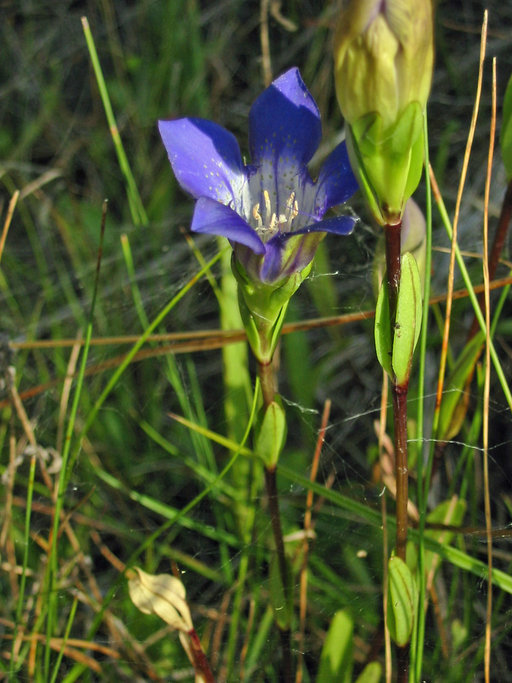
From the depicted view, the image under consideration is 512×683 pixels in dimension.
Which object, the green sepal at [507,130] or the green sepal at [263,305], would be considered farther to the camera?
the green sepal at [507,130]

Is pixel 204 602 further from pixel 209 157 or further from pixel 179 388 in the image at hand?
pixel 209 157

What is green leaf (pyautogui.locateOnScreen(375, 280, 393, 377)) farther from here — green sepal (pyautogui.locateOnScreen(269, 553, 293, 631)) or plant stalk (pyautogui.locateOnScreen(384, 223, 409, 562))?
green sepal (pyautogui.locateOnScreen(269, 553, 293, 631))

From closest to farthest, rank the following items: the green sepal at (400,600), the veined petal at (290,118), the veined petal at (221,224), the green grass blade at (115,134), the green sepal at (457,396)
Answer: the veined petal at (221,224)
the green sepal at (400,600)
the veined petal at (290,118)
the green sepal at (457,396)
the green grass blade at (115,134)

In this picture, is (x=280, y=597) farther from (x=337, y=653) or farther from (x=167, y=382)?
(x=167, y=382)

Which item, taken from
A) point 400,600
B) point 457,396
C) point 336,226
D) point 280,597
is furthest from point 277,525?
point 336,226

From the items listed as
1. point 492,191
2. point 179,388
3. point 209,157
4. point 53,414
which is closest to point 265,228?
point 209,157

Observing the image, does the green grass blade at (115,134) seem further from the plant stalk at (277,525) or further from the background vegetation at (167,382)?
the plant stalk at (277,525)

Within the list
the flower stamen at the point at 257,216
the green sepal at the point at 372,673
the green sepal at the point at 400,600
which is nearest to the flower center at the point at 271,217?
the flower stamen at the point at 257,216
